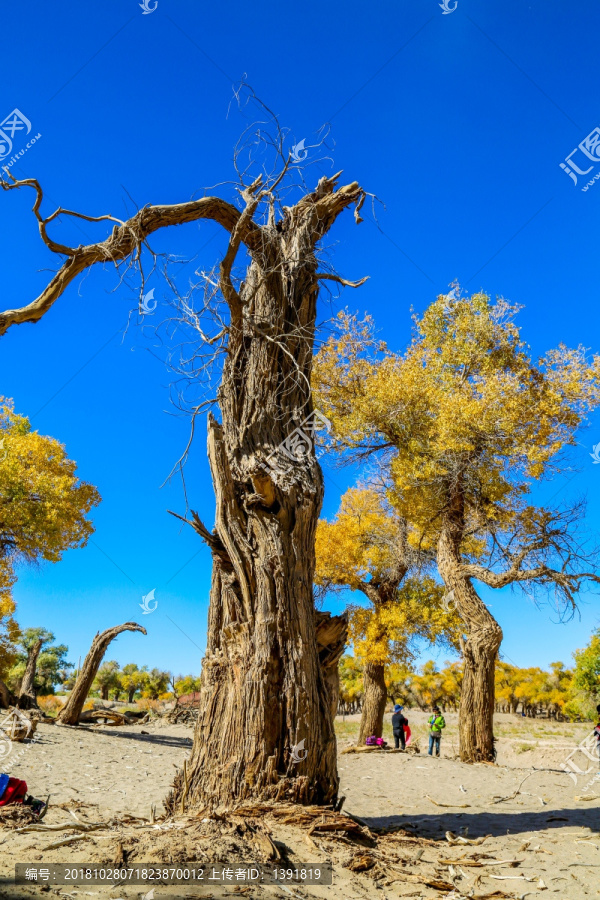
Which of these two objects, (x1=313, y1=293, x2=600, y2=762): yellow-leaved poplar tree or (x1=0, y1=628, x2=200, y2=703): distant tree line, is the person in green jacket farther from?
(x1=0, y1=628, x2=200, y2=703): distant tree line

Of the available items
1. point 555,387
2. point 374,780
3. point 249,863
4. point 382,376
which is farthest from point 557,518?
point 249,863

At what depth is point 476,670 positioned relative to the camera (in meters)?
12.3

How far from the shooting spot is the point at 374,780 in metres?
9.90

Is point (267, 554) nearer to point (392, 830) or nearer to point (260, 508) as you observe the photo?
point (260, 508)

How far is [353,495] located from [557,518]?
8721 mm

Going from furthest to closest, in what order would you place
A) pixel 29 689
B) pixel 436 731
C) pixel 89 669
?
Answer: pixel 29 689
pixel 436 731
pixel 89 669

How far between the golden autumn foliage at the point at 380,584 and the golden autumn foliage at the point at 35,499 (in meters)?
8.02

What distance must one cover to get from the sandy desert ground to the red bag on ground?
1.15ft

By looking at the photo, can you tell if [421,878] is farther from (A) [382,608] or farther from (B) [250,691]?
(A) [382,608]

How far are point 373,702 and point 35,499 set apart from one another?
12.2 meters

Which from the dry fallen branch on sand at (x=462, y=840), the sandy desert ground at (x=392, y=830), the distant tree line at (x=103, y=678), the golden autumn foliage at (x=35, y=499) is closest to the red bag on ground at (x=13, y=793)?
the sandy desert ground at (x=392, y=830)

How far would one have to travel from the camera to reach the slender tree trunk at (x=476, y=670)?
1214 cm

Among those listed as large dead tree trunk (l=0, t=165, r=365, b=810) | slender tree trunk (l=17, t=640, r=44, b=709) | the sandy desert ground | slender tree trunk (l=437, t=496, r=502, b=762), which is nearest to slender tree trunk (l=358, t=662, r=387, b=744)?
the sandy desert ground
